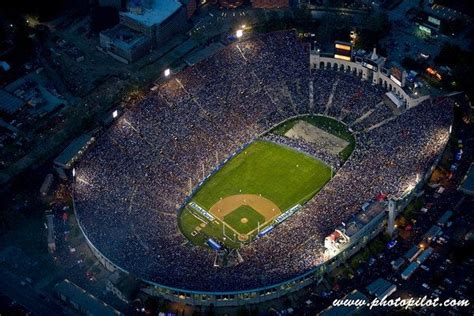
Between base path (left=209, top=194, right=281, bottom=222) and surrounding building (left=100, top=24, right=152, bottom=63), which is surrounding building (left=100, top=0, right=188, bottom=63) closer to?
surrounding building (left=100, top=24, right=152, bottom=63)

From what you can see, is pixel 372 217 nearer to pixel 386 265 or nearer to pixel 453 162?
pixel 386 265

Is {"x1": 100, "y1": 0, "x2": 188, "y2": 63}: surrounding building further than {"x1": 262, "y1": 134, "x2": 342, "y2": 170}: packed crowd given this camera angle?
Yes

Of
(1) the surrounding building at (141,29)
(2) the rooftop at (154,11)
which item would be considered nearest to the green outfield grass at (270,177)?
(1) the surrounding building at (141,29)

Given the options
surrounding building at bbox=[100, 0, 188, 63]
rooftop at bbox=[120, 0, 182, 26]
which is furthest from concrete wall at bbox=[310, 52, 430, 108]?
rooftop at bbox=[120, 0, 182, 26]

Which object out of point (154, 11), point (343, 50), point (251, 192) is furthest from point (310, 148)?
point (154, 11)

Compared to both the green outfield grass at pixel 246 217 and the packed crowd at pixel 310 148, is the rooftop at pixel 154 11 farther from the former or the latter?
the green outfield grass at pixel 246 217

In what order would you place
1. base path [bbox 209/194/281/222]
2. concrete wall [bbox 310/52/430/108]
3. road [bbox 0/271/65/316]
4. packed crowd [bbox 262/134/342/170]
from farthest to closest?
concrete wall [bbox 310/52/430/108]
packed crowd [bbox 262/134/342/170]
base path [bbox 209/194/281/222]
road [bbox 0/271/65/316]
